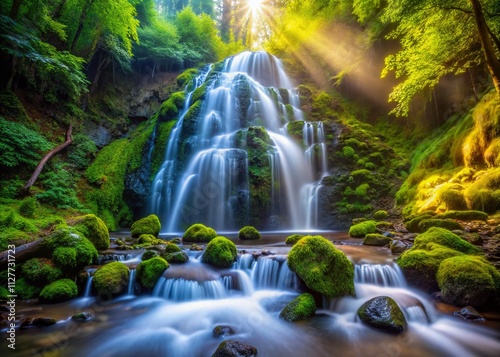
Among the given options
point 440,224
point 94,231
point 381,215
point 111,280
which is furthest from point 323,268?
point 381,215

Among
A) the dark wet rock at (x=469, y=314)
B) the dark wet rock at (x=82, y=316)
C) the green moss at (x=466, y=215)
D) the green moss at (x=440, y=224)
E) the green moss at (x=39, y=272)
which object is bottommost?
the dark wet rock at (x=82, y=316)

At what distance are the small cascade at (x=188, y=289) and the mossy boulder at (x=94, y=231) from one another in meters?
2.98

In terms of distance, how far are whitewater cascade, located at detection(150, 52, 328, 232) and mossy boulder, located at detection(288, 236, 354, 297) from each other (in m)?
8.24

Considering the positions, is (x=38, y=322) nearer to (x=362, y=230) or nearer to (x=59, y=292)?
(x=59, y=292)

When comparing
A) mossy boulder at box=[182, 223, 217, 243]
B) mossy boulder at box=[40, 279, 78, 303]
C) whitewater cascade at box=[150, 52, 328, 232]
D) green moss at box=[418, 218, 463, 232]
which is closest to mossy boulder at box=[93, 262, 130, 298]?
mossy boulder at box=[40, 279, 78, 303]

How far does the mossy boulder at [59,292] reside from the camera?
4.61 meters

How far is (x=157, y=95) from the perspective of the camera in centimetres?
2159

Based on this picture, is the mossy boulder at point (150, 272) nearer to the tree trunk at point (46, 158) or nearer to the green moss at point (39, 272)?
the green moss at point (39, 272)

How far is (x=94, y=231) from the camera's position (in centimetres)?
725

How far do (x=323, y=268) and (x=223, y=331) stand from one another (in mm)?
1932

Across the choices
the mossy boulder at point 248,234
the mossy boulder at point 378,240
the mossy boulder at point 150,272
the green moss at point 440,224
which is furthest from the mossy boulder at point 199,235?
the green moss at point 440,224

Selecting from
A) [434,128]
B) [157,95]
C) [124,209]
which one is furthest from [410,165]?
[157,95]

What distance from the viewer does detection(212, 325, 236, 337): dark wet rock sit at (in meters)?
3.73

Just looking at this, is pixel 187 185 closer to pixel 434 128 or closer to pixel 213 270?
pixel 213 270
